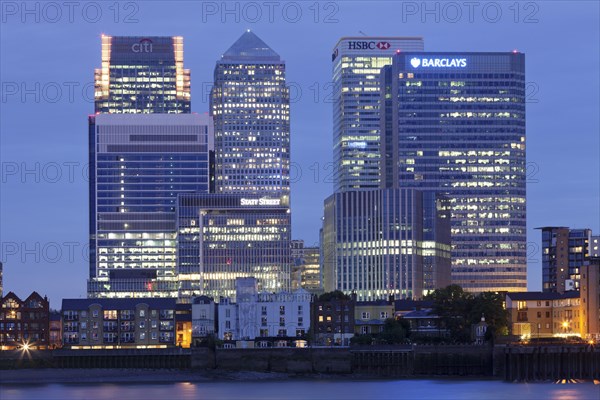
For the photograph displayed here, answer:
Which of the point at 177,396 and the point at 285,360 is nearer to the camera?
the point at 177,396

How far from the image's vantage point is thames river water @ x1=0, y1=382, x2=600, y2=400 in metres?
158

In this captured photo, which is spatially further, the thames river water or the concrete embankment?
the concrete embankment

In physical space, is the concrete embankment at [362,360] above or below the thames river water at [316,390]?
above

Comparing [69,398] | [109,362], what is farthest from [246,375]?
[69,398]

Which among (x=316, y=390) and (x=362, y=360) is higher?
(x=362, y=360)

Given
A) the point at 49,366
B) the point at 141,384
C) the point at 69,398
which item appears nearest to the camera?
the point at 69,398

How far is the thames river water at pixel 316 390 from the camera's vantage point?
158 metres

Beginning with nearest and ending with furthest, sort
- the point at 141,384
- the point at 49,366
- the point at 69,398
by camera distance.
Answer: the point at 69,398 < the point at 141,384 < the point at 49,366

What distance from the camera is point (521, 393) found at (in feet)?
522

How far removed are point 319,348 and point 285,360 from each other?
473 cm

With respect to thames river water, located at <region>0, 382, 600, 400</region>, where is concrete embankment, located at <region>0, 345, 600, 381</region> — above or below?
above

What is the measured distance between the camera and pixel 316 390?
166m

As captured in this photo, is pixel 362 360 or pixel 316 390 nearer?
pixel 316 390

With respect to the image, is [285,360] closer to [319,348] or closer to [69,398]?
[319,348]
